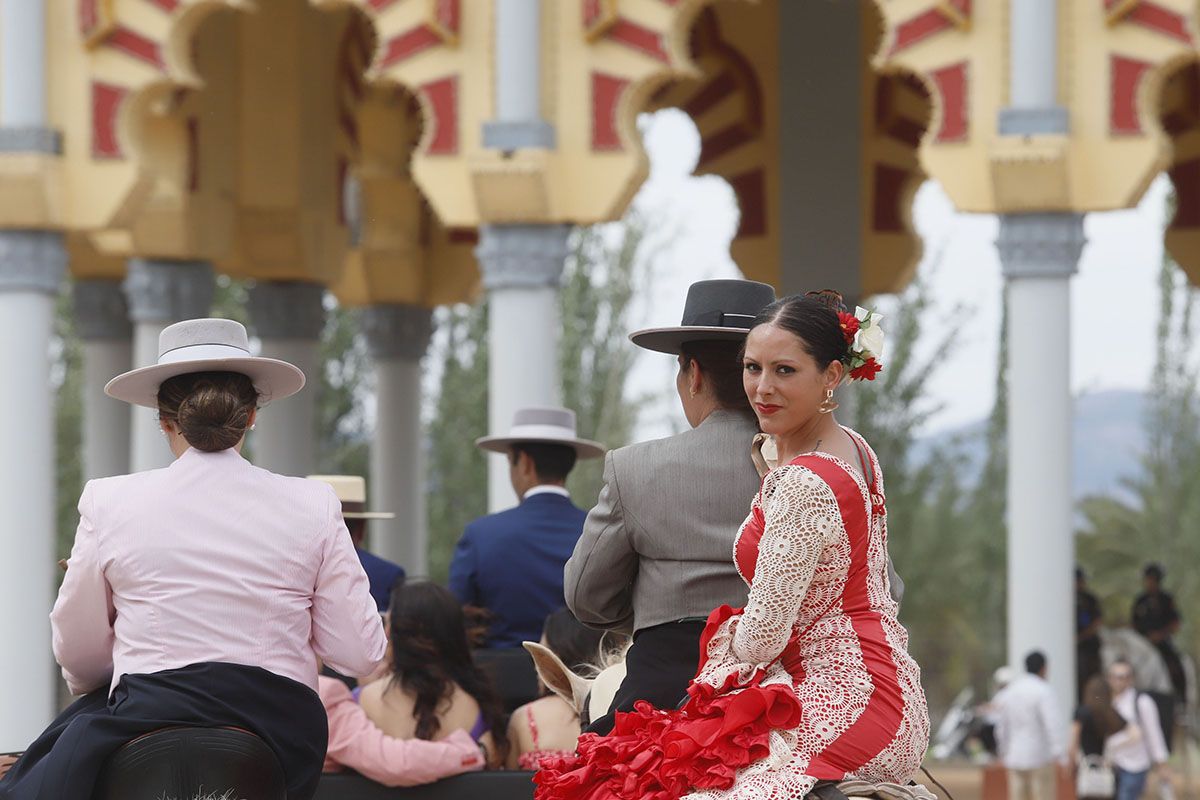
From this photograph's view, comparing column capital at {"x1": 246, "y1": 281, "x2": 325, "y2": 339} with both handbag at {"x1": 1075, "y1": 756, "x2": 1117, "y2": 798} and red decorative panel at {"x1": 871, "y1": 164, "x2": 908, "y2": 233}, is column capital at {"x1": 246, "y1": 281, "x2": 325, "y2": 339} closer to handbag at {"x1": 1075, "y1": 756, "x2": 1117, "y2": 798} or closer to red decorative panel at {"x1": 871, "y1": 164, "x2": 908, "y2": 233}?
red decorative panel at {"x1": 871, "y1": 164, "x2": 908, "y2": 233}

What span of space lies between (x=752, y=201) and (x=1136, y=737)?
646cm

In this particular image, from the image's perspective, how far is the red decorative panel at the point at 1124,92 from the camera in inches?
531

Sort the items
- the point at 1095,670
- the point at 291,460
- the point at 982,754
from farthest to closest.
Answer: the point at 982,754 → the point at 291,460 → the point at 1095,670

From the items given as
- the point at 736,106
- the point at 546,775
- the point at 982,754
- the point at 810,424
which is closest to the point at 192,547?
the point at 546,775

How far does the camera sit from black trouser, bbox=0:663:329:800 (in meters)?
4.81

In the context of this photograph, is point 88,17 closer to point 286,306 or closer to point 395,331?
point 286,306

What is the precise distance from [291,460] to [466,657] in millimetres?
Result: 11752

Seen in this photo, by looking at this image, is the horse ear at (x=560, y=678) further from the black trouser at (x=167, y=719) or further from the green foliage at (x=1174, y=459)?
the green foliage at (x=1174, y=459)

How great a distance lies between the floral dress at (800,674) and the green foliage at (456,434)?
1986cm

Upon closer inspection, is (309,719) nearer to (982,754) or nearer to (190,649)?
(190,649)

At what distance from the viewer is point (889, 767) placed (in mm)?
4523

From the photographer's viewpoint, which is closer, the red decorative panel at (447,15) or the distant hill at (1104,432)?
the red decorative panel at (447,15)

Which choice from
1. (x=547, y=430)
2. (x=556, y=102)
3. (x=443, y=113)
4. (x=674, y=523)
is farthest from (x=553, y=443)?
(x=443, y=113)

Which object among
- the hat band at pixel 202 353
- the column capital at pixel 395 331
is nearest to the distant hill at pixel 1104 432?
the column capital at pixel 395 331
